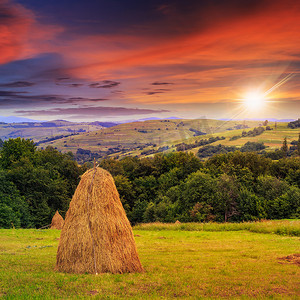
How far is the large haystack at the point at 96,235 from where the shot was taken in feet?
44.4

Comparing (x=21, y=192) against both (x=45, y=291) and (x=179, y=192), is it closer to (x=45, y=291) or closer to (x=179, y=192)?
(x=179, y=192)

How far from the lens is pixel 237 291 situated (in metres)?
12.3

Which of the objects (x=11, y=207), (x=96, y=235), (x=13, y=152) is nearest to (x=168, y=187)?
(x=11, y=207)

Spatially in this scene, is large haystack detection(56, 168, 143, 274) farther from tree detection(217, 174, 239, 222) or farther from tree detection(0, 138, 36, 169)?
tree detection(0, 138, 36, 169)

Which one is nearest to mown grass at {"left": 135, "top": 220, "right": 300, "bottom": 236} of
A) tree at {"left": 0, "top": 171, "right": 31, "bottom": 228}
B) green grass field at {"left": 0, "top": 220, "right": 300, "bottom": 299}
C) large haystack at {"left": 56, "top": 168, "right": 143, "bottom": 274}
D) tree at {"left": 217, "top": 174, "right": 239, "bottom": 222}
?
green grass field at {"left": 0, "top": 220, "right": 300, "bottom": 299}

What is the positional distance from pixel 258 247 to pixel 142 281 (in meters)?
15.2

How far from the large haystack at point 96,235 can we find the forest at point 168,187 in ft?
102

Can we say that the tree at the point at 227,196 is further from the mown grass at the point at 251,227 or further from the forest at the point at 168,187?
the mown grass at the point at 251,227

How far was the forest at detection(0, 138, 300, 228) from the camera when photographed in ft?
162

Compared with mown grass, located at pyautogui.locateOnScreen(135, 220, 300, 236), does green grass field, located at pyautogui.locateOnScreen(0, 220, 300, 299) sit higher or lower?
higher

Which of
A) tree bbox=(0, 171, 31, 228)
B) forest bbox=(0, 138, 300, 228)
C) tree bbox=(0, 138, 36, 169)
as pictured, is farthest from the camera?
tree bbox=(0, 138, 36, 169)

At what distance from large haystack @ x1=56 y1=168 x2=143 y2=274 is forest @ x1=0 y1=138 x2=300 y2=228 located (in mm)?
31000

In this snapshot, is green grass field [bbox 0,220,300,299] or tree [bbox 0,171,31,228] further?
tree [bbox 0,171,31,228]

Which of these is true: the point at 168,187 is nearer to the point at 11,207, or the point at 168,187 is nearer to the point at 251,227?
the point at 251,227
